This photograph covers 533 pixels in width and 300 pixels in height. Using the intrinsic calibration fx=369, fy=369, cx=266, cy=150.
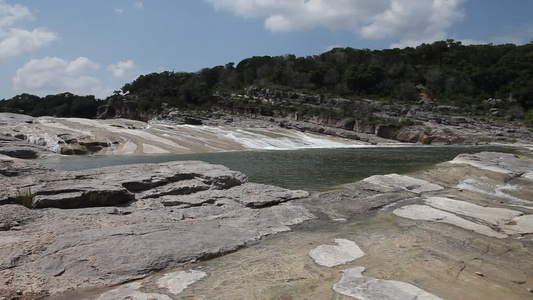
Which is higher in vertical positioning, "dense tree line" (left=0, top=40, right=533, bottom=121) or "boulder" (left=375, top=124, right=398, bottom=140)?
"dense tree line" (left=0, top=40, right=533, bottom=121)

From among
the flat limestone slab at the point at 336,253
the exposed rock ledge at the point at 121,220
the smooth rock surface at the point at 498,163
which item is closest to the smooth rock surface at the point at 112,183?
the exposed rock ledge at the point at 121,220

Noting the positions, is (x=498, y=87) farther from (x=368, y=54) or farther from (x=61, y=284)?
(x=61, y=284)

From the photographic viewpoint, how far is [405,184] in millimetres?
12727

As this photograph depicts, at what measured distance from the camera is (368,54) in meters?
94.2

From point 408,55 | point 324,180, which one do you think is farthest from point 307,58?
point 324,180

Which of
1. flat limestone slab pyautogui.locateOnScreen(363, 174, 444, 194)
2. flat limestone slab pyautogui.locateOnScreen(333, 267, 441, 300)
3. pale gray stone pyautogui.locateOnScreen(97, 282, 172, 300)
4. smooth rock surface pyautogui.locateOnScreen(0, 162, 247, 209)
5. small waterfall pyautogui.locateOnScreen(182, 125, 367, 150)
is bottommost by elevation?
small waterfall pyautogui.locateOnScreen(182, 125, 367, 150)

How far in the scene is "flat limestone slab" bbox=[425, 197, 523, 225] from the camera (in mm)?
8625

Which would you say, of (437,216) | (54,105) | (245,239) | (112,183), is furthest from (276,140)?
(54,105)

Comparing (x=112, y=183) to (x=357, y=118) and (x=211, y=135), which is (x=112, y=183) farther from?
(x=357, y=118)

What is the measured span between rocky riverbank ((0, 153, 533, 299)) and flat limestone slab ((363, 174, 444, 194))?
25.7 inches

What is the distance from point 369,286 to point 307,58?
9228cm

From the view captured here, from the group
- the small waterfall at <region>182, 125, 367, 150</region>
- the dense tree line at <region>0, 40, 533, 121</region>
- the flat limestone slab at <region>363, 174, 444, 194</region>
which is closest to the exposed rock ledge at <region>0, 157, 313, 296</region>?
the flat limestone slab at <region>363, 174, 444, 194</region>

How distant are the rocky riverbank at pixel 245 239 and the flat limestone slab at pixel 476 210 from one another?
3 centimetres

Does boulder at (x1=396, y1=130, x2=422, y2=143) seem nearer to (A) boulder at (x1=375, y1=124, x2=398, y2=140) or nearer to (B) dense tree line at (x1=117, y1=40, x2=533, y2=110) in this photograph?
(A) boulder at (x1=375, y1=124, x2=398, y2=140)
